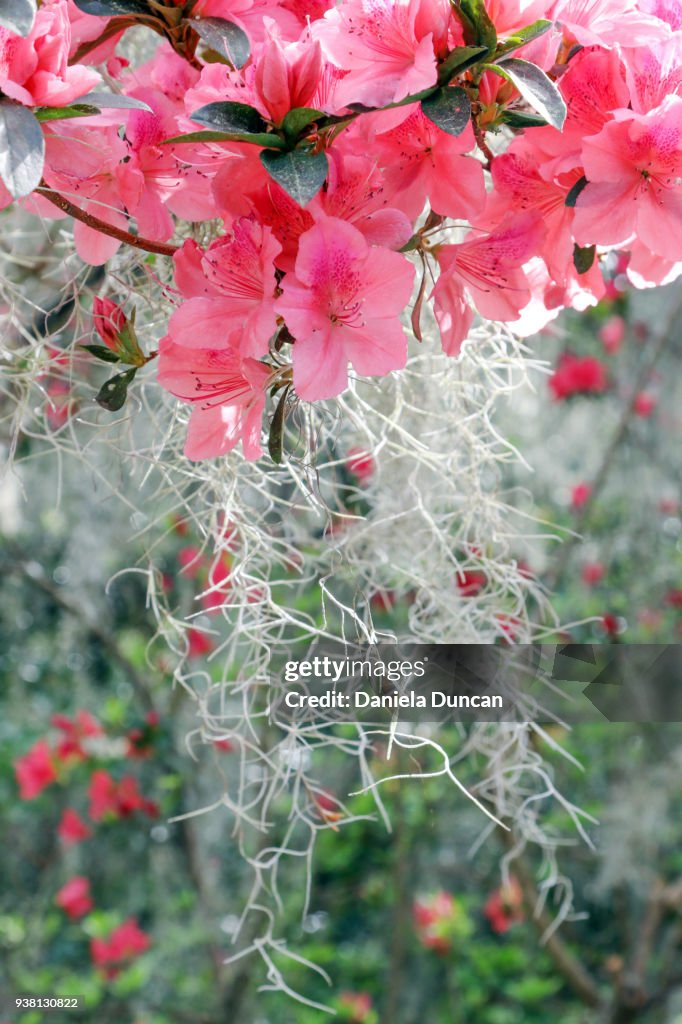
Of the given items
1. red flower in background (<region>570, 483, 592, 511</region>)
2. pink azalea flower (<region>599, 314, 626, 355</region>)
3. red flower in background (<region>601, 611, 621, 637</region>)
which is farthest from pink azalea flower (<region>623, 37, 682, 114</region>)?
pink azalea flower (<region>599, 314, 626, 355</region>)

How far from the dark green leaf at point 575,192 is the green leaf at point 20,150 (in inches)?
7.3

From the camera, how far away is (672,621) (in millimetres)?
1969

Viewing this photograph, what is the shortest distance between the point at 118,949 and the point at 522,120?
182 centimetres

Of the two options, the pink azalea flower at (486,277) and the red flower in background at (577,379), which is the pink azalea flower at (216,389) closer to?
the pink azalea flower at (486,277)

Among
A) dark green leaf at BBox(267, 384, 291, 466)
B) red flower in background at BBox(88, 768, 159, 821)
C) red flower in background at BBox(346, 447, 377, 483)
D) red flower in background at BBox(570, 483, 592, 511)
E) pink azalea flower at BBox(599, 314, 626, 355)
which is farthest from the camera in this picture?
pink azalea flower at BBox(599, 314, 626, 355)

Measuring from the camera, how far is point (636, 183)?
36cm

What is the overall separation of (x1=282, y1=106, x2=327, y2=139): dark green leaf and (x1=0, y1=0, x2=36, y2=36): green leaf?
0.08 meters

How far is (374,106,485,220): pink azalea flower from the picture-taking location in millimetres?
373

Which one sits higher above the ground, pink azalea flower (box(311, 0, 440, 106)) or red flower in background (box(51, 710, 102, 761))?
pink azalea flower (box(311, 0, 440, 106))

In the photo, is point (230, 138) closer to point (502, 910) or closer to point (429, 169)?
point (429, 169)

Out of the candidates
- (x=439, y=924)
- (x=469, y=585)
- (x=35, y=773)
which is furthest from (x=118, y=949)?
(x=469, y=585)

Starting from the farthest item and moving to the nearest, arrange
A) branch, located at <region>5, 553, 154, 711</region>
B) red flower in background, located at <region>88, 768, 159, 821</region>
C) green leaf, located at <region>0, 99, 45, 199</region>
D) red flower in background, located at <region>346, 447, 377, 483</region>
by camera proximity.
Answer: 1. red flower in background, located at <region>88, 768, 159, 821</region>
2. branch, located at <region>5, 553, 154, 711</region>
3. red flower in background, located at <region>346, 447, 377, 483</region>
4. green leaf, located at <region>0, 99, 45, 199</region>

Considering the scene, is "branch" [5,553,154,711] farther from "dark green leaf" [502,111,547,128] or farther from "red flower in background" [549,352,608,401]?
"dark green leaf" [502,111,547,128]

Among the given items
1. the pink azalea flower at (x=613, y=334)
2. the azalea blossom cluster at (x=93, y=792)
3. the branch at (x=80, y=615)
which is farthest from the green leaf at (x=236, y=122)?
the pink azalea flower at (x=613, y=334)
